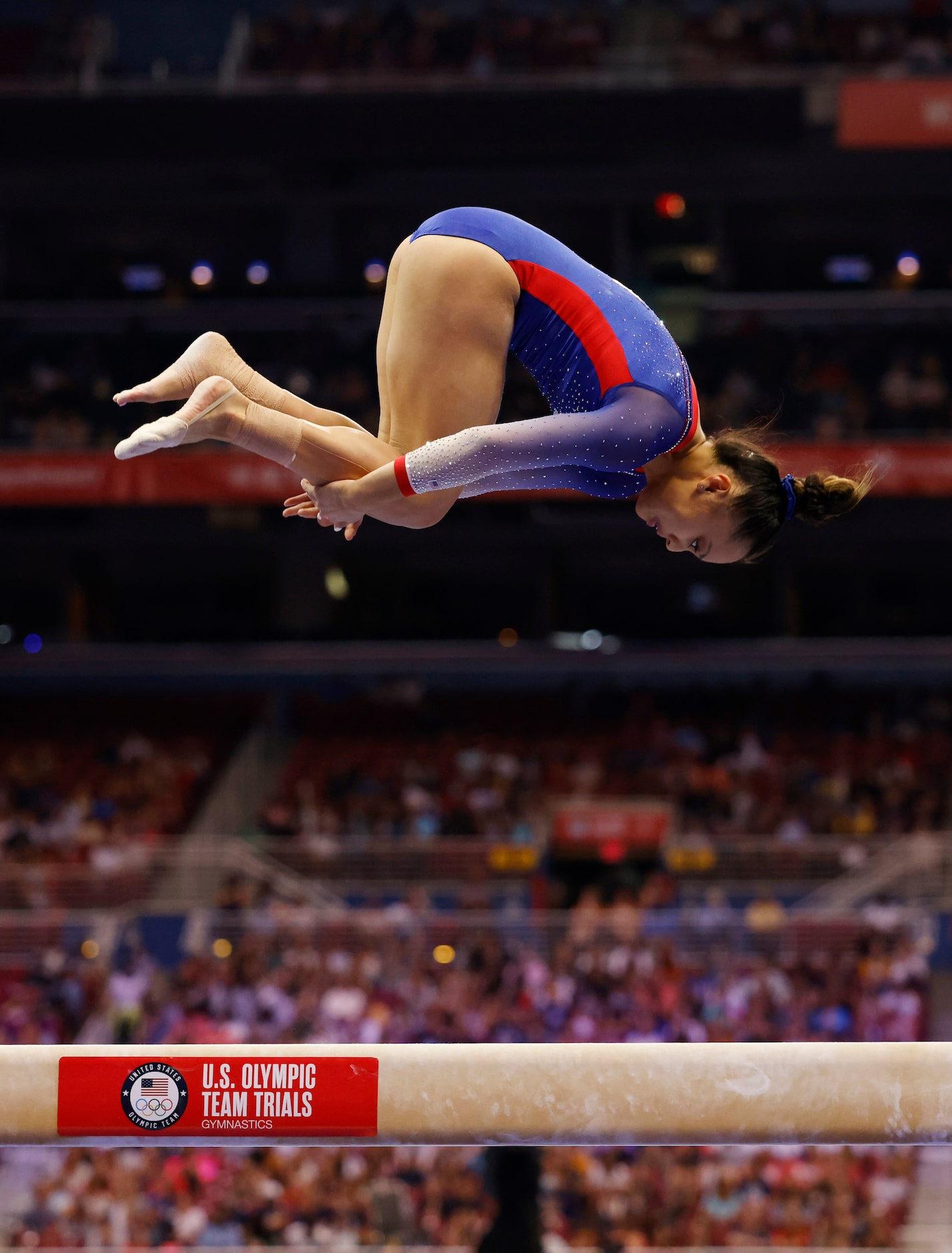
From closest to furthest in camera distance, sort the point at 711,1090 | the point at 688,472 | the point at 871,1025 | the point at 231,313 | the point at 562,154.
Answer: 1. the point at 711,1090
2. the point at 688,472
3. the point at 871,1025
4. the point at 562,154
5. the point at 231,313

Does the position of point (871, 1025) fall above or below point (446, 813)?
below

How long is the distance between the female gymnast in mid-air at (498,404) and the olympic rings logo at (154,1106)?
1.45 metres

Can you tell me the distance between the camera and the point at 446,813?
12.9 m

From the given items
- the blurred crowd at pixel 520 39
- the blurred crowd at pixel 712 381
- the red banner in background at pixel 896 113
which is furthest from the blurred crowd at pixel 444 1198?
the blurred crowd at pixel 520 39

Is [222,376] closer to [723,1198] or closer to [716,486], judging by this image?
[716,486]

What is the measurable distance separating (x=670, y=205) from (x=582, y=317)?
1374 cm

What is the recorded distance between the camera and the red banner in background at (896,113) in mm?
13219

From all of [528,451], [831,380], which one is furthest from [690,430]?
[831,380]

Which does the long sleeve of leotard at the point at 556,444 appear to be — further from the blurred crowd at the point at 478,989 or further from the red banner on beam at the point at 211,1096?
the blurred crowd at the point at 478,989

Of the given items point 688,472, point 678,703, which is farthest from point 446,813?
point 688,472

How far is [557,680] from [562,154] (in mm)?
5920

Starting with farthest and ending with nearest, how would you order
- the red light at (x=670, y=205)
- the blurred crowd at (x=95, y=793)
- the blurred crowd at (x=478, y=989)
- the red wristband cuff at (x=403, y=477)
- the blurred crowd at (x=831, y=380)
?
the red light at (x=670, y=205) < the blurred crowd at (x=831, y=380) < the blurred crowd at (x=95, y=793) < the blurred crowd at (x=478, y=989) < the red wristband cuff at (x=403, y=477)

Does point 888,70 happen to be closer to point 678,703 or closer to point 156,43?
point 678,703

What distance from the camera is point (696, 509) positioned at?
10.8ft
